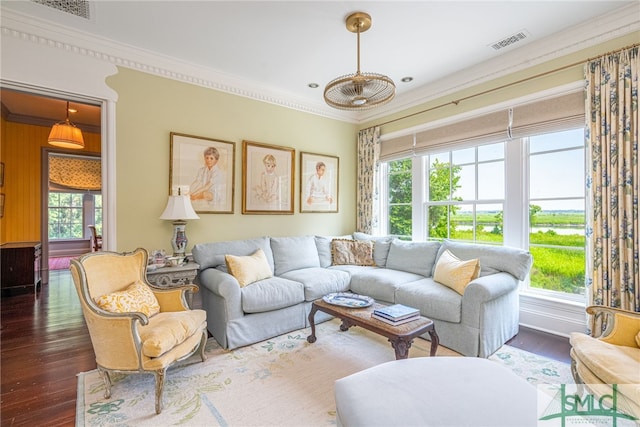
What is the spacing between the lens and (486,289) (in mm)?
2559

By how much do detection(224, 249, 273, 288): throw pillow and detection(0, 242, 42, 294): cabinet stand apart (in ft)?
12.6

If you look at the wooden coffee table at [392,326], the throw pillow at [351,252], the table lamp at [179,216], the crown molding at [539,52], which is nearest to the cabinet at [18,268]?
the table lamp at [179,216]

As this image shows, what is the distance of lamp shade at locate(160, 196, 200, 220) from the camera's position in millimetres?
3121

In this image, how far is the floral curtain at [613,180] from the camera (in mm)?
2508

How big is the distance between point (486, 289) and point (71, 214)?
9.60m

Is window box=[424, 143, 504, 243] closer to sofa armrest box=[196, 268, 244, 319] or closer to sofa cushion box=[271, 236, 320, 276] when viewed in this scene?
sofa cushion box=[271, 236, 320, 276]

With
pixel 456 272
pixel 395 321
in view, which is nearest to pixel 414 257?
pixel 456 272

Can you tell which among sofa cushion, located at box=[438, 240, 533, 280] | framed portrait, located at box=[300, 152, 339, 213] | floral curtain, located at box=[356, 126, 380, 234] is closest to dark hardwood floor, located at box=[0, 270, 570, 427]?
sofa cushion, located at box=[438, 240, 533, 280]

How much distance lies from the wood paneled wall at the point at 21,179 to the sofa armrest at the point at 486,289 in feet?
23.4

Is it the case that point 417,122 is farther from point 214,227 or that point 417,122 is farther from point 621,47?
point 214,227

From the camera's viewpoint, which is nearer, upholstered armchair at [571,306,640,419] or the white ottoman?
the white ottoman

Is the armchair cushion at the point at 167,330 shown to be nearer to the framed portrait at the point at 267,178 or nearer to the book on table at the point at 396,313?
the book on table at the point at 396,313

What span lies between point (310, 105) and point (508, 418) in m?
4.26

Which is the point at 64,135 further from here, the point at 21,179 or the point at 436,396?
the point at 436,396
